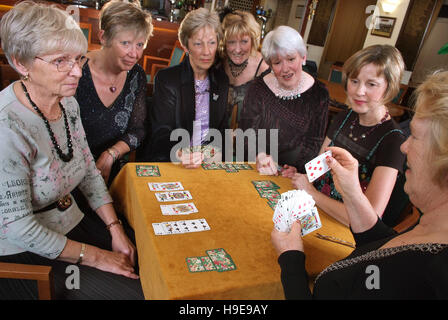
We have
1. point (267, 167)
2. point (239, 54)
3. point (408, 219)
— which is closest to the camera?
point (408, 219)

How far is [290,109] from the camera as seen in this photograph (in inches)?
99.1

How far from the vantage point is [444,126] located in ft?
Result: 2.97

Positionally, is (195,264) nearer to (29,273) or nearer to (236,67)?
(29,273)

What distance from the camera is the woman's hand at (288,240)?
1.24 m

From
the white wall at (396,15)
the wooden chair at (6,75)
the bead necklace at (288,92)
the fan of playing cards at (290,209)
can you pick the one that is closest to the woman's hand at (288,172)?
the bead necklace at (288,92)

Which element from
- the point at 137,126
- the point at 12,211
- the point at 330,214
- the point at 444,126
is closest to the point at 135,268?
the point at 12,211

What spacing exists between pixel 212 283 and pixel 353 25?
11.4 metres

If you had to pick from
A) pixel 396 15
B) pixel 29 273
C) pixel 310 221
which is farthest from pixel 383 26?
pixel 29 273

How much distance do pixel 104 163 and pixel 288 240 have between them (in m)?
1.53

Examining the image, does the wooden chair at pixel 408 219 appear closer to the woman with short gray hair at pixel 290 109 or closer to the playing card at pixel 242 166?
the woman with short gray hair at pixel 290 109

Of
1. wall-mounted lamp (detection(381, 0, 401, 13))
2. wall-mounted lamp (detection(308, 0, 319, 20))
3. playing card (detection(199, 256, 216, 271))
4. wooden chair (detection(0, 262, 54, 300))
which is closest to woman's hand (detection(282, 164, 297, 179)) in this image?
playing card (detection(199, 256, 216, 271))

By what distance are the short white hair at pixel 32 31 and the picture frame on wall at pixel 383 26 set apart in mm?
9041

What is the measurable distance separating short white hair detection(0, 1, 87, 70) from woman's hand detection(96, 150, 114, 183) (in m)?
0.99

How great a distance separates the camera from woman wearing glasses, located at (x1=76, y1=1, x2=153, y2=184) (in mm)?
2236
